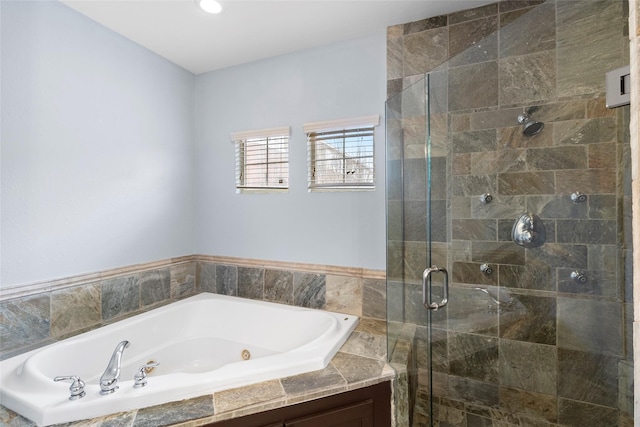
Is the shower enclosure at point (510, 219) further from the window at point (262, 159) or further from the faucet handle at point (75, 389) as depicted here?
the faucet handle at point (75, 389)

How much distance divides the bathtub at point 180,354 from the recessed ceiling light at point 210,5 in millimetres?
1942

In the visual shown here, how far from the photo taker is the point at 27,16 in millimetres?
1634

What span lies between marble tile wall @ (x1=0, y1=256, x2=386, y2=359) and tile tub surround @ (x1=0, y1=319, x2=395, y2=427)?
577mm

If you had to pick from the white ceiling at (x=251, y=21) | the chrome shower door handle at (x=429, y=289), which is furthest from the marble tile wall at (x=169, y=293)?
the white ceiling at (x=251, y=21)

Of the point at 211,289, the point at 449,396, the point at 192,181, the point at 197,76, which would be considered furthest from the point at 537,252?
the point at 197,76

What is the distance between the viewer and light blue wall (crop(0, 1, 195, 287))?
1.61 metres

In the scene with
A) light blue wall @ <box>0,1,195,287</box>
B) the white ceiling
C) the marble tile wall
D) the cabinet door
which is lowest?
the cabinet door

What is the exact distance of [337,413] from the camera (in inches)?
51.4

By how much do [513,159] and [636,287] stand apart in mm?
1564

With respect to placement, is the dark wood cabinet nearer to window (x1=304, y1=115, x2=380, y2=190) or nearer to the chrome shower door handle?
the chrome shower door handle

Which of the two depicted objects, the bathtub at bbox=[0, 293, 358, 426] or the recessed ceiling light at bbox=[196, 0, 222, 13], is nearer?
the bathtub at bbox=[0, 293, 358, 426]

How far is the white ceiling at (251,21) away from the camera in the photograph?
5.93 ft

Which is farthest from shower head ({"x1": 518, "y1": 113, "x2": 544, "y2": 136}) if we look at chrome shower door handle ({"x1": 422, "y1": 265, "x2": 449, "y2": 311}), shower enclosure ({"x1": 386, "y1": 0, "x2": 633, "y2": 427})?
chrome shower door handle ({"x1": 422, "y1": 265, "x2": 449, "y2": 311})

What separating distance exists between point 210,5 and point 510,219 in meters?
2.15
